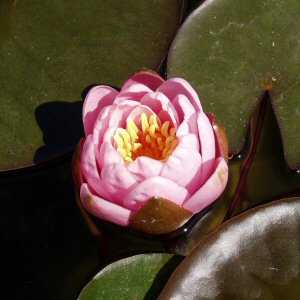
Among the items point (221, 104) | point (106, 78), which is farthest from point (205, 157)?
point (106, 78)

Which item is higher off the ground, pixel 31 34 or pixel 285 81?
pixel 31 34

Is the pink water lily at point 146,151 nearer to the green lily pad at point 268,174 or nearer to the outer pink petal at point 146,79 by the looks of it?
the outer pink petal at point 146,79

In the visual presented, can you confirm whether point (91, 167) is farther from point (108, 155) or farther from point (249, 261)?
point (249, 261)

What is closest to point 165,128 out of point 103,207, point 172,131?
point 172,131

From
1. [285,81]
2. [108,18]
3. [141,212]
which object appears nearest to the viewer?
[141,212]

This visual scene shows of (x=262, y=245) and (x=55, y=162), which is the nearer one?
(x=262, y=245)

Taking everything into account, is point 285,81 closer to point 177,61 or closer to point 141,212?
point 177,61

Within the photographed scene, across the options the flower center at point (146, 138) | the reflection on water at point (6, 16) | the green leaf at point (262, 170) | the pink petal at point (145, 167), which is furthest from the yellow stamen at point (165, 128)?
the reflection on water at point (6, 16)

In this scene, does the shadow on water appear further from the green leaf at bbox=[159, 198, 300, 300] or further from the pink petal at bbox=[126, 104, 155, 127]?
the green leaf at bbox=[159, 198, 300, 300]
